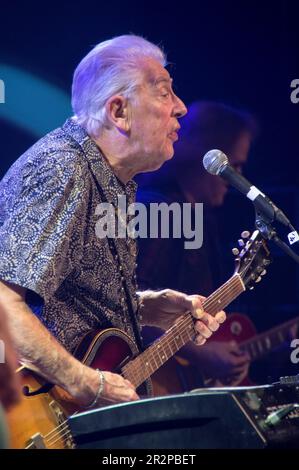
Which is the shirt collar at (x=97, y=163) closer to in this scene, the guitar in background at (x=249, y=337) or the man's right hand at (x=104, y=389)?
the man's right hand at (x=104, y=389)

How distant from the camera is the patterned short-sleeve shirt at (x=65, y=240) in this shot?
2762 millimetres

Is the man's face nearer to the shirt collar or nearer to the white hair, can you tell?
the white hair

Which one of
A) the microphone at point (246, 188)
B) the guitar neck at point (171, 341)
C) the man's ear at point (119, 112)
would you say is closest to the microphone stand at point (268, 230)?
the microphone at point (246, 188)

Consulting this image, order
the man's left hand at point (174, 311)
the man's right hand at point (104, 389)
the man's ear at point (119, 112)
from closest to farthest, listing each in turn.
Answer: the man's right hand at point (104, 389)
the man's ear at point (119, 112)
the man's left hand at point (174, 311)

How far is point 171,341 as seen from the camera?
10.8 ft

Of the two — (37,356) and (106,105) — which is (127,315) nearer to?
(37,356)

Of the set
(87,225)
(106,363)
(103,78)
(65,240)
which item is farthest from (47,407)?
(103,78)

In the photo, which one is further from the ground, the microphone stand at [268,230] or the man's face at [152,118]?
the man's face at [152,118]

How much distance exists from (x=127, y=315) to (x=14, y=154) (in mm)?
1879

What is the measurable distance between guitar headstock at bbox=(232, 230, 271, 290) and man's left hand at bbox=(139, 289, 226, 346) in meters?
0.23

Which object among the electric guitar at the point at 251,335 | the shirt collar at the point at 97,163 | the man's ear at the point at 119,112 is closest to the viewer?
the shirt collar at the point at 97,163

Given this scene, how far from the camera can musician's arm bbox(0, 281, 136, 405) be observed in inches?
105

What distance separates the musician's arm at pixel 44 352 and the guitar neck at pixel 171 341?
283mm
